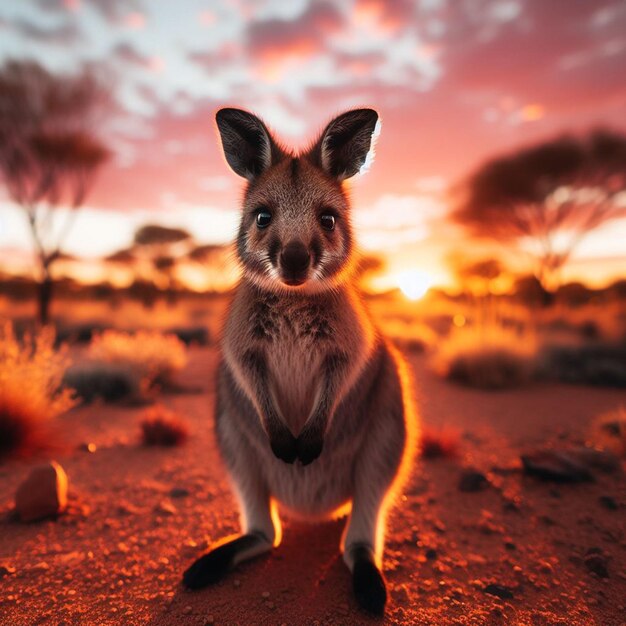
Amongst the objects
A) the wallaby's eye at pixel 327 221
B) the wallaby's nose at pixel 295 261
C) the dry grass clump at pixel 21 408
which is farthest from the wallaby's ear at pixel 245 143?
the dry grass clump at pixel 21 408

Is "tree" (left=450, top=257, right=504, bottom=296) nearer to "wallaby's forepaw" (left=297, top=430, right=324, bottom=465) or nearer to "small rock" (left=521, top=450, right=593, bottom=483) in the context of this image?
"small rock" (left=521, top=450, right=593, bottom=483)

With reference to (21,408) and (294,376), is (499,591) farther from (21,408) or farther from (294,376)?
(21,408)

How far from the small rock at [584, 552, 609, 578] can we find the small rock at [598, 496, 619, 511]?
2.18 feet

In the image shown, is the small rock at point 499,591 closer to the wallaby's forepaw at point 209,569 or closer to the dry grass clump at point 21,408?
the wallaby's forepaw at point 209,569

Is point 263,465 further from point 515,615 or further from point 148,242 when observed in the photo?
point 148,242

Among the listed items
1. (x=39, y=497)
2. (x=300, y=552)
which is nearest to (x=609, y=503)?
(x=300, y=552)

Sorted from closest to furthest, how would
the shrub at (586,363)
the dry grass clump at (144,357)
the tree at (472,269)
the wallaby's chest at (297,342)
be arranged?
the wallaby's chest at (297,342) → the dry grass clump at (144,357) → the shrub at (586,363) → the tree at (472,269)

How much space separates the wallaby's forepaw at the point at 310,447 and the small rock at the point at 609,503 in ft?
7.77

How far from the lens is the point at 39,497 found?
2.77 meters

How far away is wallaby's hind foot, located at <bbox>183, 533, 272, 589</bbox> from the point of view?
2104mm

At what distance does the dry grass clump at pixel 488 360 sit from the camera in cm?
763

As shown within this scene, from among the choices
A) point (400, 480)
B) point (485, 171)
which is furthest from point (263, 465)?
point (485, 171)

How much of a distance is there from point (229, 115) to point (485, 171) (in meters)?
18.2

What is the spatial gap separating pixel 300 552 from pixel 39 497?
1.84 meters
